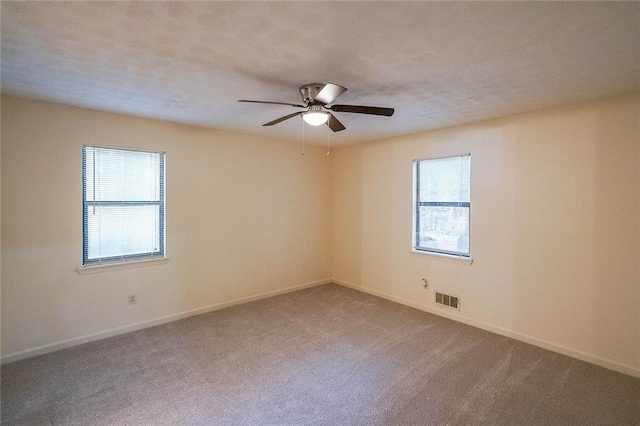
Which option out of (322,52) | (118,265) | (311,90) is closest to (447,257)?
(311,90)

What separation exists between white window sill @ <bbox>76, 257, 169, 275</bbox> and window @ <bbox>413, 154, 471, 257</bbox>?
3395 millimetres

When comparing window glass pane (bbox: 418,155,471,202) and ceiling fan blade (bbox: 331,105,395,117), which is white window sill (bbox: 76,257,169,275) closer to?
ceiling fan blade (bbox: 331,105,395,117)

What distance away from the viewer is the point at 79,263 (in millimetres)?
3182

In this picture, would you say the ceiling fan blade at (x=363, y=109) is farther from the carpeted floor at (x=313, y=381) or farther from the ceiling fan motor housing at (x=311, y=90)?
the carpeted floor at (x=313, y=381)

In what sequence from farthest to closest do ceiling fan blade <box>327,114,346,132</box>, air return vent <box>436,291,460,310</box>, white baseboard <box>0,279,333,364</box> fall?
air return vent <box>436,291,460,310</box>
white baseboard <box>0,279,333,364</box>
ceiling fan blade <box>327,114,346,132</box>

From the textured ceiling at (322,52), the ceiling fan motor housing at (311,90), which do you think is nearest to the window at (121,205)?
the textured ceiling at (322,52)

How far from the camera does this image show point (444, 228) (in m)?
4.08

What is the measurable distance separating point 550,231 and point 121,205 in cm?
461

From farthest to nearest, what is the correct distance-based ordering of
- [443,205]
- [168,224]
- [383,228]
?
[383,228] < [443,205] < [168,224]

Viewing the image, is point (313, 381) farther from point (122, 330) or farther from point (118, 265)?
point (118, 265)

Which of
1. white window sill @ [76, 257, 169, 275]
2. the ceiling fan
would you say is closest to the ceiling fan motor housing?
the ceiling fan

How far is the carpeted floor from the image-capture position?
7.00 feet

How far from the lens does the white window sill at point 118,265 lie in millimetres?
3221

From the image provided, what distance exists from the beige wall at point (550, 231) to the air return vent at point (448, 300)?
0.07 meters
